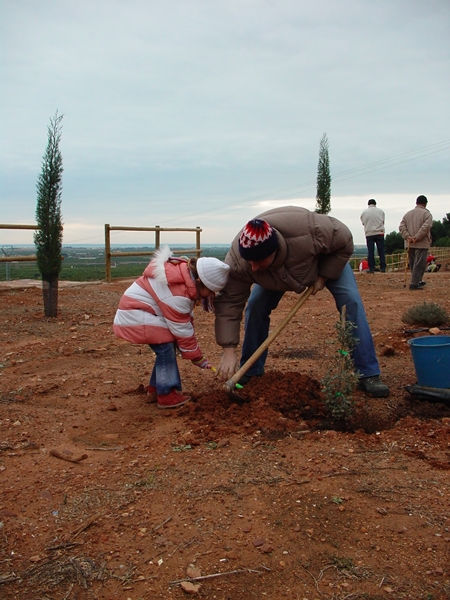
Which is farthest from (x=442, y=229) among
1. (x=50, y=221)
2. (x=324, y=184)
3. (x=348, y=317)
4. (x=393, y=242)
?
(x=348, y=317)

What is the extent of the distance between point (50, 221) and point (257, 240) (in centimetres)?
569

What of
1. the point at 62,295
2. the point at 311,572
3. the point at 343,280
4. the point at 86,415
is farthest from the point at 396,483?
the point at 62,295

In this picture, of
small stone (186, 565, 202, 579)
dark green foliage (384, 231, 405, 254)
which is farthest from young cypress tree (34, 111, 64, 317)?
dark green foliage (384, 231, 405, 254)

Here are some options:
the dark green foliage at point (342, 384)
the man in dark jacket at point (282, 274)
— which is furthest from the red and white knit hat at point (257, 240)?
the dark green foliage at point (342, 384)

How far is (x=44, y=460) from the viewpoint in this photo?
10.2ft

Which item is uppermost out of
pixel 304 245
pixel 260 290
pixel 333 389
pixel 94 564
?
pixel 304 245

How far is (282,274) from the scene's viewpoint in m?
3.59

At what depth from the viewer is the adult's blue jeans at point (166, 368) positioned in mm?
3775

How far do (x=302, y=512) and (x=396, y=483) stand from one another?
0.49 metres

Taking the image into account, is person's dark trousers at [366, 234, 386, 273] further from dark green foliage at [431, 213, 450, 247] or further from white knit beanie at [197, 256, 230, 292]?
dark green foliage at [431, 213, 450, 247]

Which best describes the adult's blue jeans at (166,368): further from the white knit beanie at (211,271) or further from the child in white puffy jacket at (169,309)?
the white knit beanie at (211,271)

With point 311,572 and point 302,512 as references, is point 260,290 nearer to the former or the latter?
point 302,512

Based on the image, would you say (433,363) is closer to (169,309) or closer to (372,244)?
(169,309)

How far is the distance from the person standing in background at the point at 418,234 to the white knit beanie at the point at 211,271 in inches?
272
